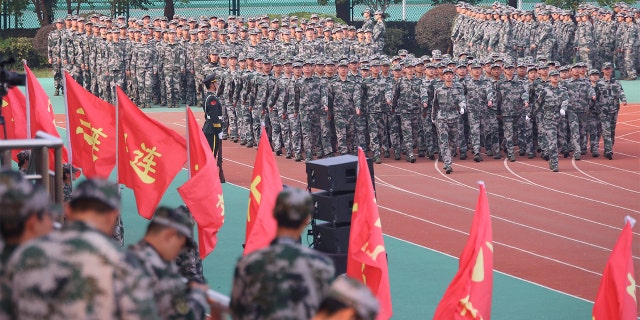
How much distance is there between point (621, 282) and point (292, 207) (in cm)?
446

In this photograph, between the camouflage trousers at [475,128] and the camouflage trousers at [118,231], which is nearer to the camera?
the camouflage trousers at [118,231]

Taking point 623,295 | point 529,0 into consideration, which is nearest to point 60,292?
point 623,295

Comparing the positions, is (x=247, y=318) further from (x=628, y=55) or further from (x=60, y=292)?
(x=628, y=55)

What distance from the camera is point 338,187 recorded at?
441 inches

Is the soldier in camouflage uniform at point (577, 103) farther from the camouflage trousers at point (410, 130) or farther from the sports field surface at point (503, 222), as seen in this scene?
the camouflage trousers at point (410, 130)

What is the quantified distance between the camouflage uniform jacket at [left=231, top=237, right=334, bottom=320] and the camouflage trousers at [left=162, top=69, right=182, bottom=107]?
74.5 ft

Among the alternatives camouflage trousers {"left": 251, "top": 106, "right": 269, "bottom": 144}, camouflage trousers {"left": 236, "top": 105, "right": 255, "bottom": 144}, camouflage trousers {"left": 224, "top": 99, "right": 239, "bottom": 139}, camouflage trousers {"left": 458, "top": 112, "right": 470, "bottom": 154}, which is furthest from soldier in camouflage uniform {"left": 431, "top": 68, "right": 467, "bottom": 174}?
camouflage trousers {"left": 224, "top": 99, "right": 239, "bottom": 139}

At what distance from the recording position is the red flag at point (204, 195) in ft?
Result: 34.5

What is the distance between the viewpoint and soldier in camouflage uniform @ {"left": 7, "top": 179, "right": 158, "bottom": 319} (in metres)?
4.49

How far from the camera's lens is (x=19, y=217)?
4.80 metres

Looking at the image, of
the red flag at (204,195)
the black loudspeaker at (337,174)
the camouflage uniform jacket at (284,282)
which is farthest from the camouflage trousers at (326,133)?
the camouflage uniform jacket at (284,282)

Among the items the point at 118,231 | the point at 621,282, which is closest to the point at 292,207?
the point at 621,282

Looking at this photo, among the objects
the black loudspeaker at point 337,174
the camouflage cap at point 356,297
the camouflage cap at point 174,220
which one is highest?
the camouflage cap at point 174,220

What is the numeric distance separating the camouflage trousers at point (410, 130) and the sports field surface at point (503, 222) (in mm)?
342
